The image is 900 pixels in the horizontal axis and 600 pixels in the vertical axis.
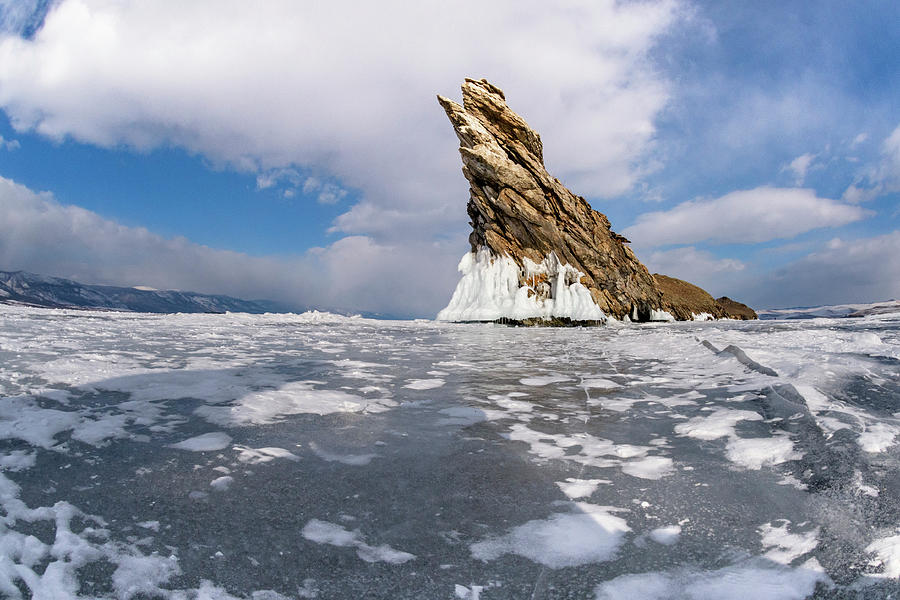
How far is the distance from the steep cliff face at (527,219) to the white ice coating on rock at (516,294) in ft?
0.26

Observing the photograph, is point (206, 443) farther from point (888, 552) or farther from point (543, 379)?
point (543, 379)

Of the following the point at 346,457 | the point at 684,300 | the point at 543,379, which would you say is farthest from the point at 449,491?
the point at 684,300

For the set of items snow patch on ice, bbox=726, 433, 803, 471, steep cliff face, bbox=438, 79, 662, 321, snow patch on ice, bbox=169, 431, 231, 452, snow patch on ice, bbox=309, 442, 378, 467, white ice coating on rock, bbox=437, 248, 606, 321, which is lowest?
snow patch on ice, bbox=169, 431, 231, 452

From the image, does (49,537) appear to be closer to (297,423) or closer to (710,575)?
(297,423)

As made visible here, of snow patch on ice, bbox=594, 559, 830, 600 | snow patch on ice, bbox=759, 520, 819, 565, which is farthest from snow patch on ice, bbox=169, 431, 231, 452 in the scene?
snow patch on ice, bbox=759, 520, 819, 565

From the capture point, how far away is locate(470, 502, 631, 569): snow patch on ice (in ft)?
5.73

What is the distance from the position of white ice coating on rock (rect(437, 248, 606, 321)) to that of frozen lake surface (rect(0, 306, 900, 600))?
22910 mm

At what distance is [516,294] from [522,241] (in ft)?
12.6

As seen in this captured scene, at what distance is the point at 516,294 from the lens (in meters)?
28.6

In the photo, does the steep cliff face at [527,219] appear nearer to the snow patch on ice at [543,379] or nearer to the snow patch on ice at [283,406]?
the snow patch on ice at [543,379]

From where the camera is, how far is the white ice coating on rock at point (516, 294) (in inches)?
1091

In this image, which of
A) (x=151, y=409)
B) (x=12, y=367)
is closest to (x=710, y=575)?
(x=151, y=409)

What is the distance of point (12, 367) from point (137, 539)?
5.69 metres

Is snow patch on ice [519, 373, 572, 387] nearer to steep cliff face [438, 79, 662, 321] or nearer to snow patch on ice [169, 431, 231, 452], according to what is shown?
snow patch on ice [169, 431, 231, 452]
